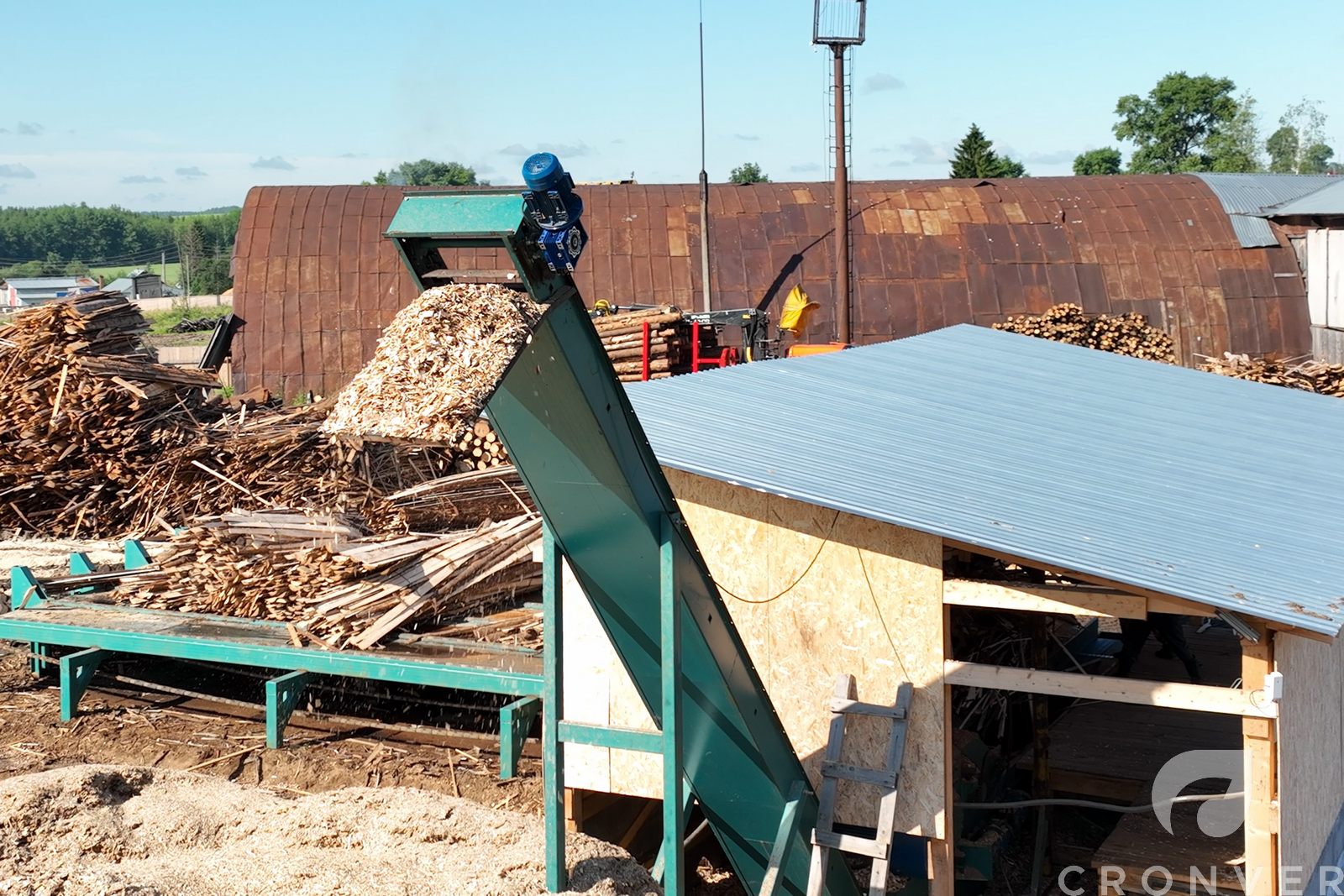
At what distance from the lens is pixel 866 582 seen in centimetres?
662

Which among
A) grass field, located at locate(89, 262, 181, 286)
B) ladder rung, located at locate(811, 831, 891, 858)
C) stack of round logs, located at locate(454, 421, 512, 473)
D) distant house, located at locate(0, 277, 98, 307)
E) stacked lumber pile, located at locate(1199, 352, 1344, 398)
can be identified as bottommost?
ladder rung, located at locate(811, 831, 891, 858)

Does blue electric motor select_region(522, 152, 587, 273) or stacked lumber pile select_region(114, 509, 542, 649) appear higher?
blue electric motor select_region(522, 152, 587, 273)

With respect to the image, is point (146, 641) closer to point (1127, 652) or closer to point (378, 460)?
point (378, 460)

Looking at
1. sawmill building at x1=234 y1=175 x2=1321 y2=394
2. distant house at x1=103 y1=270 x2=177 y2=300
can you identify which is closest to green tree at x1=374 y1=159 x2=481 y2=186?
distant house at x1=103 y1=270 x2=177 y2=300

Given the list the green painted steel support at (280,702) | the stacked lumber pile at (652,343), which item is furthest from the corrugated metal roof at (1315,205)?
Answer: the green painted steel support at (280,702)

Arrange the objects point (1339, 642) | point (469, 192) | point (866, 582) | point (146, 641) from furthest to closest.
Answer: point (146, 641) → point (1339, 642) → point (866, 582) → point (469, 192)

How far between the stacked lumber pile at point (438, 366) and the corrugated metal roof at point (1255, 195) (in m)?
23.1

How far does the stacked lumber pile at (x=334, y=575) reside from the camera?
369 inches

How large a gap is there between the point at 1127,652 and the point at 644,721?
5.29 metres

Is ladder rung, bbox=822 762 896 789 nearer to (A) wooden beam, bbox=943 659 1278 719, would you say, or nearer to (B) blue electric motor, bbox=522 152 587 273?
(A) wooden beam, bbox=943 659 1278 719

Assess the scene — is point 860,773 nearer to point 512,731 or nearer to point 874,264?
point 512,731

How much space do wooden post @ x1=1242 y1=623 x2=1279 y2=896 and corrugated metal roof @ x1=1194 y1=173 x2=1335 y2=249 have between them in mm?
20375

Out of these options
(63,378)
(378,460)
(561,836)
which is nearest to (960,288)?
(378,460)

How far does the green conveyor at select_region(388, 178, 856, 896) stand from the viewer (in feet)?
13.9
